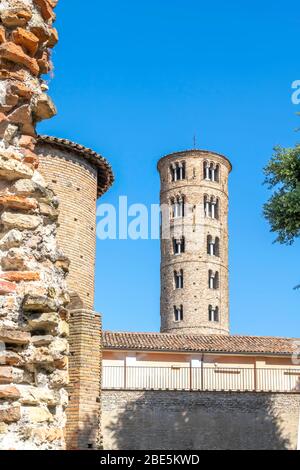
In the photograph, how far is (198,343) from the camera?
3488 centimetres

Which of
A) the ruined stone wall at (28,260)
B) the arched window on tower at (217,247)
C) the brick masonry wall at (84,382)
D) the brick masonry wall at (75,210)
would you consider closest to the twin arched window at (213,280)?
the arched window on tower at (217,247)

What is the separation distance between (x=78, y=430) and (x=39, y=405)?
12.6m

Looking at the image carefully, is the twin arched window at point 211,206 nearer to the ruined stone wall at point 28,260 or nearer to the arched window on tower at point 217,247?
the arched window on tower at point 217,247

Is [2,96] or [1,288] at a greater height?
[2,96]

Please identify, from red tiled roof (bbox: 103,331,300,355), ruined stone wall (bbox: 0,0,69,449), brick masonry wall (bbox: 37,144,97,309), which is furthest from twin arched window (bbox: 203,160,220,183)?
ruined stone wall (bbox: 0,0,69,449)

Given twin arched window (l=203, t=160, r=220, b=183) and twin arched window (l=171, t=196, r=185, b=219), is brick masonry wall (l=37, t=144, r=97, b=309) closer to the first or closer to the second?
twin arched window (l=171, t=196, r=185, b=219)

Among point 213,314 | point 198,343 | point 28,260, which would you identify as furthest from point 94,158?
point 213,314

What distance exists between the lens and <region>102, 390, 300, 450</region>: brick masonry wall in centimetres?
2778

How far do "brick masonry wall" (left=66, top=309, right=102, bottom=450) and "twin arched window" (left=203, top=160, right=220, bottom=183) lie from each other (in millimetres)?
45879

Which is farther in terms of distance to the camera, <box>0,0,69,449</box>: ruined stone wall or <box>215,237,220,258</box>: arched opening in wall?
<box>215,237,220,258</box>: arched opening in wall

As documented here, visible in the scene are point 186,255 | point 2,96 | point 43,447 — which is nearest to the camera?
point 43,447

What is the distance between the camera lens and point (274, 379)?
3244 centimetres
